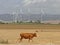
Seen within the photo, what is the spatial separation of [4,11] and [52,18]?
90.4 inches

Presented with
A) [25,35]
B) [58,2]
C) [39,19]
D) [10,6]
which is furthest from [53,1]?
[25,35]

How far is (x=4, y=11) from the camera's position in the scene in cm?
1223

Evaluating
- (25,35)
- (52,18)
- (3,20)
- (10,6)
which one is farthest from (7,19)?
(25,35)

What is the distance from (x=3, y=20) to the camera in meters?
12.1

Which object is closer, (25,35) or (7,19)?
(25,35)

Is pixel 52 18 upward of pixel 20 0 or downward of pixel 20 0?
downward

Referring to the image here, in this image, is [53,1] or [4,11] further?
[53,1]

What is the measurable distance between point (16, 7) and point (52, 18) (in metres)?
1.83

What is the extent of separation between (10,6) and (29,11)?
103 centimetres

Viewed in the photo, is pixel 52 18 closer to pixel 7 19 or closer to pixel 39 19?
pixel 39 19

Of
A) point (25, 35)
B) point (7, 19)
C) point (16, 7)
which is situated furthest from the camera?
point (16, 7)

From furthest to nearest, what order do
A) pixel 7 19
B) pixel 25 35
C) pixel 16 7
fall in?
pixel 16 7 → pixel 7 19 → pixel 25 35

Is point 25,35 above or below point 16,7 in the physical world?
below

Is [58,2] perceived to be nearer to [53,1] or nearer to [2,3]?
[53,1]
